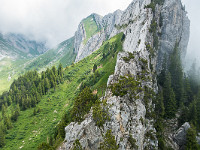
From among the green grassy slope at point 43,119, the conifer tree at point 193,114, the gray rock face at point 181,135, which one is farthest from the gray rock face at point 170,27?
the gray rock face at point 181,135

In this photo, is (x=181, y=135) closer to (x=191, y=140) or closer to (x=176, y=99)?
(x=191, y=140)

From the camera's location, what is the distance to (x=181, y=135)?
47250mm

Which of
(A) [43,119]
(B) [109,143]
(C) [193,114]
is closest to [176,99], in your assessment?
(C) [193,114]

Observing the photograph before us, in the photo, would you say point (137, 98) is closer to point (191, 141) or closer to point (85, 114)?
point (85, 114)

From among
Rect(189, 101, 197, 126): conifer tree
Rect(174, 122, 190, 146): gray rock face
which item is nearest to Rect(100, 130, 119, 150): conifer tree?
Rect(174, 122, 190, 146): gray rock face

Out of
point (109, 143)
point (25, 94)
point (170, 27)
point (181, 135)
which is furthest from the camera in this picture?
point (25, 94)

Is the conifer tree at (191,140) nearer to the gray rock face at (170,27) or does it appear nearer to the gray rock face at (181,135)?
the gray rock face at (181,135)

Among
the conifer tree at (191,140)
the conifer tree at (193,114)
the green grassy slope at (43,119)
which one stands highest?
the green grassy slope at (43,119)

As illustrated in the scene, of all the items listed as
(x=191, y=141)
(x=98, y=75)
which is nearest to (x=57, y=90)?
(x=98, y=75)

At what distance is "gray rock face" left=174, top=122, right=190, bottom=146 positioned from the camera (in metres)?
46.8

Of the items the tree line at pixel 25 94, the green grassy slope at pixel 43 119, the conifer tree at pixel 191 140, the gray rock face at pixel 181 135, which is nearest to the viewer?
the conifer tree at pixel 191 140

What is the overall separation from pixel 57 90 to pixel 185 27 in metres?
113

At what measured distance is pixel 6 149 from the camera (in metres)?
58.2

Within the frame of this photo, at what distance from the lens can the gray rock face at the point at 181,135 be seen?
4680cm
